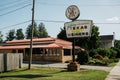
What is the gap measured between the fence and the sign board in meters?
5.79

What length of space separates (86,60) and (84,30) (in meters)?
9.86

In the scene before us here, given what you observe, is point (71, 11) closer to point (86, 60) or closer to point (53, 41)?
point (86, 60)

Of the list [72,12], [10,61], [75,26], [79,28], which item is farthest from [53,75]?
[72,12]

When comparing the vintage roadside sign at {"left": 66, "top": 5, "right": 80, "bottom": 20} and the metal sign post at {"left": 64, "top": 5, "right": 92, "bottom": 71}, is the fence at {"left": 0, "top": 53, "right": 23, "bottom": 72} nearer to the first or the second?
the metal sign post at {"left": 64, "top": 5, "right": 92, "bottom": 71}

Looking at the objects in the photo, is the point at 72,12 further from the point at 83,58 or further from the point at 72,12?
the point at 83,58

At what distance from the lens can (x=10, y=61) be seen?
2289 centimetres

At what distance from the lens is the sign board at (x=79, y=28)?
23.3 metres

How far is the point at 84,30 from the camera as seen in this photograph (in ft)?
76.7

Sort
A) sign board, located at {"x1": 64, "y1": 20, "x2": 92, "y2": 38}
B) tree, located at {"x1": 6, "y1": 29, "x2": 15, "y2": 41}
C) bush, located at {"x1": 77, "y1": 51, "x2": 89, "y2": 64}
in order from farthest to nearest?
tree, located at {"x1": 6, "y1": 29, "x2": 15, "y2": 41}
bush, located at {"x1": 77, "y1": 51, "x2": 89, "y2": 64}
sign board, located at {"x1": 64, "y1": 20, "x2": 92, "y2": 38}

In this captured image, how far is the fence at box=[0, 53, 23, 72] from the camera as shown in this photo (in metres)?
21.7

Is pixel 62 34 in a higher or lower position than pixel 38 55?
higher

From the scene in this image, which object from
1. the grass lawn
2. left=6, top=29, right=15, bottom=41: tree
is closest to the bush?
the grass lawn

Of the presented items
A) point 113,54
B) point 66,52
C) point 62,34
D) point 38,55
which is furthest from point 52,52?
point 62,34

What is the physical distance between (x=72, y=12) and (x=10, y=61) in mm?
7713
